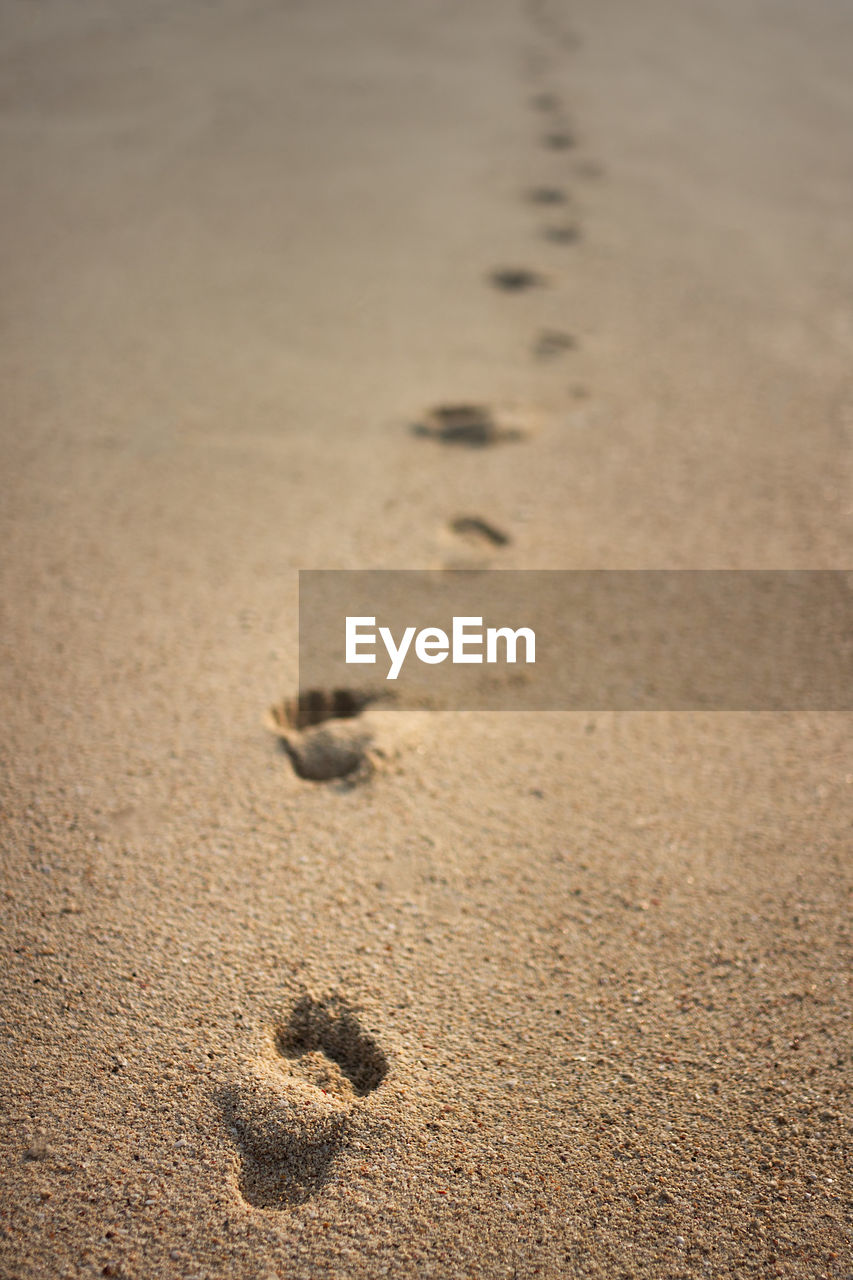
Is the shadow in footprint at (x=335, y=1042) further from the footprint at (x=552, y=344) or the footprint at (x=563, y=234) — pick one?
the footprint at (x=563, y=234)

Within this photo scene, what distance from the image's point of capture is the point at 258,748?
1469mm

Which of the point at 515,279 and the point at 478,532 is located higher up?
the point at 515,279

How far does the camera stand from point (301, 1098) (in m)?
1.07

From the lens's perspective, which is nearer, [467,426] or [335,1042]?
[335,1042]

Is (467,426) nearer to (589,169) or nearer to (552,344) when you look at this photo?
(552,344)

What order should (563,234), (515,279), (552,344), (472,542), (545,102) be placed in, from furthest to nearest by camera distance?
(545,102), (563,234), (515,279), (552,344), (472,542)

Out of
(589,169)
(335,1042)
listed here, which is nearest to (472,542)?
(335,1042)

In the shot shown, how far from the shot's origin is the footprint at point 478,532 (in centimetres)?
193

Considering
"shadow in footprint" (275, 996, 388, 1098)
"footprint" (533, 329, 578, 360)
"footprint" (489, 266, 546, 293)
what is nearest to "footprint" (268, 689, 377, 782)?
"shadow in footprint" (275, 996, 388, 1098)

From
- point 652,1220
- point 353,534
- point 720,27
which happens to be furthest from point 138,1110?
point 720,27

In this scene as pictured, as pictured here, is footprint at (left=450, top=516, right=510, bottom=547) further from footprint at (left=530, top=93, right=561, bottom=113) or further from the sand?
footprint at (left=530, top=93, right=561, bottom=113)

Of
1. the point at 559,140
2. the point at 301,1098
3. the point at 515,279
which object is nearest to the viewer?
Result: the point at 301,1098

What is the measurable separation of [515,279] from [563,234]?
1.20ft

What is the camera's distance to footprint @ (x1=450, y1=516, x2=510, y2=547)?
1.93 m
